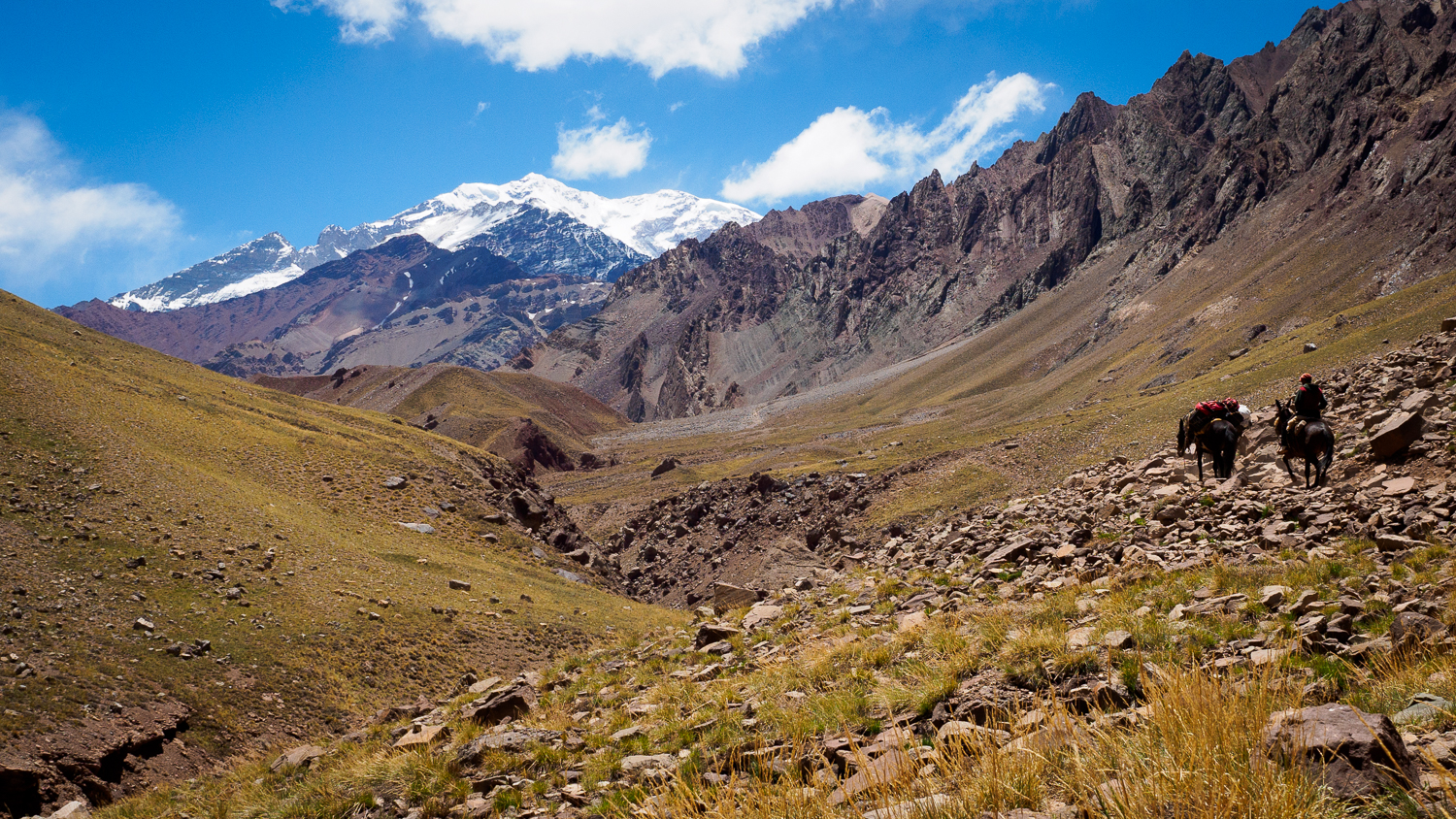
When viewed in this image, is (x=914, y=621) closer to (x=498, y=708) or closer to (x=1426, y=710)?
(x=1426, y=710)

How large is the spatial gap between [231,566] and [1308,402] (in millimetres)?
28430

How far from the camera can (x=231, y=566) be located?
19828 millimetres

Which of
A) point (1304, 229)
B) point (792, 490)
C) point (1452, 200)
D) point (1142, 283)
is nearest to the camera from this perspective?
point (792, 490)

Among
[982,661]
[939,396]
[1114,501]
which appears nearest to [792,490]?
[1114,501]

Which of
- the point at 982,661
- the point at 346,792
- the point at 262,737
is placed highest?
the point at 982,661

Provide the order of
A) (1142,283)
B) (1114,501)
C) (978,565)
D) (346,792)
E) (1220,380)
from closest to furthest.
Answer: (346,792) → (978,565) → (1114,501) → (1220,380) → (1142,283)

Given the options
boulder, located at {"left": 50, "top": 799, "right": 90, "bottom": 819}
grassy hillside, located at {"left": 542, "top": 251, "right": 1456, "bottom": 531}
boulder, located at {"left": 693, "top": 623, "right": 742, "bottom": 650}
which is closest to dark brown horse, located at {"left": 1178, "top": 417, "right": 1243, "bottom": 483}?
boulder, located at {"left": 693, "top": 623, "right": 742, "bottom": 650}

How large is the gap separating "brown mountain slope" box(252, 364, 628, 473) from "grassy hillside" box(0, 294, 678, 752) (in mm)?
57966

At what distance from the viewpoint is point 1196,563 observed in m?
11.7

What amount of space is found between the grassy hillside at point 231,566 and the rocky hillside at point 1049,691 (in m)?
3.27

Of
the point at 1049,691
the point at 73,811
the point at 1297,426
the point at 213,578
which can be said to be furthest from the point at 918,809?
the point at 213,578

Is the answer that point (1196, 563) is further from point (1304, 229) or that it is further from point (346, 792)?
point (1304, 229)

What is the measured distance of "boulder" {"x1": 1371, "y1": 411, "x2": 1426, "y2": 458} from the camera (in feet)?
46.1

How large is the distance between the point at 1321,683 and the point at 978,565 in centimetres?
1081
